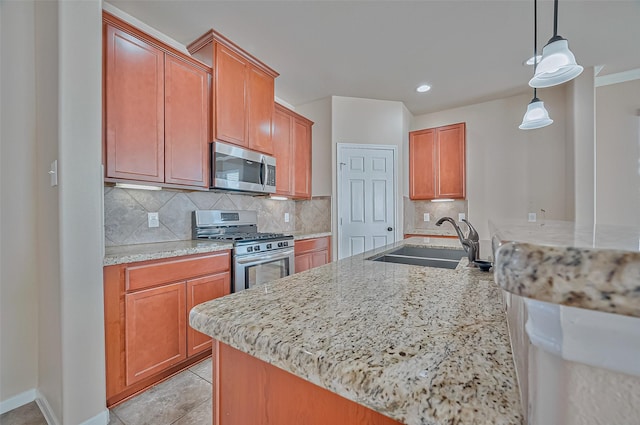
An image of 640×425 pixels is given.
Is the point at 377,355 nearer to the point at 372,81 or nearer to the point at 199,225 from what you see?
the point at 199,225

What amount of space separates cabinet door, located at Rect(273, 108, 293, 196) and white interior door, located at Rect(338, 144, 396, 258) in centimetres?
69

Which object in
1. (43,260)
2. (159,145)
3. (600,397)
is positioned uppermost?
(159,145)

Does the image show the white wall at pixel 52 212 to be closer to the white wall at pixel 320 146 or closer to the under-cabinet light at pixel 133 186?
the under-cabinet light at pixel 133 186

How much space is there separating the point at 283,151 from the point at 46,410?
2862 mm

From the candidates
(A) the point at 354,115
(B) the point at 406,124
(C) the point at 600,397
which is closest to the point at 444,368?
(C) the point at 600,397

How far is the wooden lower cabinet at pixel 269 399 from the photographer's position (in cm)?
48

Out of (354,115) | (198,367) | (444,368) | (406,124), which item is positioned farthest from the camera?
(406,124)

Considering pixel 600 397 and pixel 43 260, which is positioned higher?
pixel 600 397

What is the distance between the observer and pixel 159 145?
2.01m

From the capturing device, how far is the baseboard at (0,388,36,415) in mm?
1558

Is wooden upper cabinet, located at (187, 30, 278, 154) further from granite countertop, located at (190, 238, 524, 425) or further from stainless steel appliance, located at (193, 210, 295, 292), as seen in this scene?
granite countertop, located at (190, 238, 524, 425)

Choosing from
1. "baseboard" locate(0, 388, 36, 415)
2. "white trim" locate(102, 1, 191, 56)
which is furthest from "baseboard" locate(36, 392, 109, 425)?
"white trim" locate(102, 1, 191, 56)

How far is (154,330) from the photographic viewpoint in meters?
1.72

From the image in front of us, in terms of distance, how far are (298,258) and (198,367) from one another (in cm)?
139
